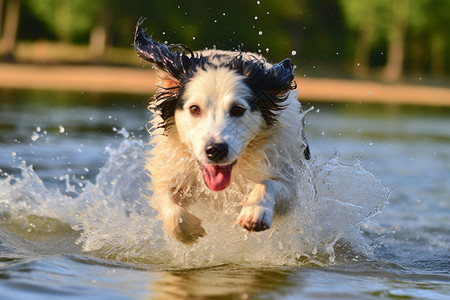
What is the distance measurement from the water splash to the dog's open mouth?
52 centimetres

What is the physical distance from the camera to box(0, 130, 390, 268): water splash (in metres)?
6.53

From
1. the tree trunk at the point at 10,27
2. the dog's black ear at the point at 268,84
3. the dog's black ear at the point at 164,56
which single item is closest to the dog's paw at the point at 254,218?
the dog's black ear at the point at 268,84

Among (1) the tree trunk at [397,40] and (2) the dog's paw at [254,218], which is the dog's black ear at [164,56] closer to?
(2) the dog's paw at [254,218]


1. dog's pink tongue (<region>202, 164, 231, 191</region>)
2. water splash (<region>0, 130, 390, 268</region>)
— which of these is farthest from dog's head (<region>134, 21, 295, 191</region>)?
water splash (<region>0, 130, 390, 268</region>)

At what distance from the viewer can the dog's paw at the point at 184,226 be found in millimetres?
6074

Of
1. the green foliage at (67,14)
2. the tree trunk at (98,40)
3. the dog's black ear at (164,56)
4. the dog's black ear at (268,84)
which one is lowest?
the dog's black ear at (268,84)

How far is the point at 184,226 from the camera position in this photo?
6.07 meters

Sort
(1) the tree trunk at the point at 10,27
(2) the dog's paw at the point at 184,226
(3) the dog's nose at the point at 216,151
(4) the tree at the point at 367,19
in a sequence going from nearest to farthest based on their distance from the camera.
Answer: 1. (3) the dog's nose at the point at 216,151
2. (2) the dog's paw at the point at 184,226
3. (1) the tree trunk at the point at 10,27
4. (4) the tree at the point at 367,19

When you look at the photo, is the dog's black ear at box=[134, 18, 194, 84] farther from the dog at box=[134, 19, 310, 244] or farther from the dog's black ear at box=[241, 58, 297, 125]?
the dog's black ear at box=[241, 58, 297, 125]

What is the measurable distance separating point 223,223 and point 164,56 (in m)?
1.36

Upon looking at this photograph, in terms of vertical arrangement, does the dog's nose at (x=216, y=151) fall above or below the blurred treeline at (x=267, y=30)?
below

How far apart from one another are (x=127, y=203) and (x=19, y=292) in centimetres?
377

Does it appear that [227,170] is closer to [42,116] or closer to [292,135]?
[292,135]

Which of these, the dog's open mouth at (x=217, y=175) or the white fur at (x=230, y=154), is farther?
the dog's open mouth at (x=217, y=175)
